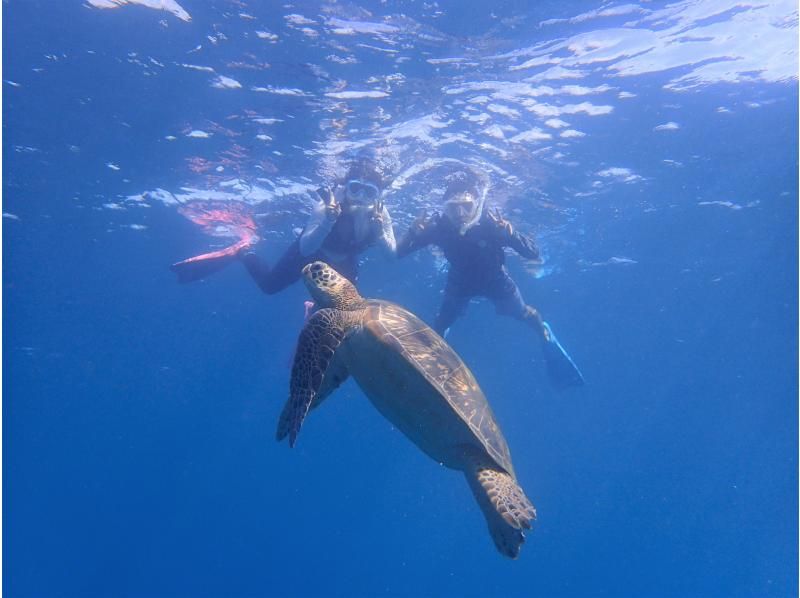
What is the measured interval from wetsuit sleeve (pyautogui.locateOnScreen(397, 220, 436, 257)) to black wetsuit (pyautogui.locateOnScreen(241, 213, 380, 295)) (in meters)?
1.24

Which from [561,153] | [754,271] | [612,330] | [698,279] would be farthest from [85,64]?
[612,330]

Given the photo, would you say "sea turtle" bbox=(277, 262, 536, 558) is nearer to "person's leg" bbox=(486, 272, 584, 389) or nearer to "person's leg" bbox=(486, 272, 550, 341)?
"person's leg" bbox=(486, 272, 550, 341)

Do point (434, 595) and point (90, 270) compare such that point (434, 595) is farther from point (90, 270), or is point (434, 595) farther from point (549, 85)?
point (549, 85)

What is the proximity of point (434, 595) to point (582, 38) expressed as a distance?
63.3 meters

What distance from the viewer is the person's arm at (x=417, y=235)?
1168 cm

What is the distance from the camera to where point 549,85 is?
10.8 metres

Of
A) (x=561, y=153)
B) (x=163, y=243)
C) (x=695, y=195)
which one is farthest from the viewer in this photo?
(x=163, y=243)

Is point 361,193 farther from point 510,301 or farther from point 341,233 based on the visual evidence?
point 510,301

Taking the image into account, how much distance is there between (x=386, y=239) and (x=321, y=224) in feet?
5.22

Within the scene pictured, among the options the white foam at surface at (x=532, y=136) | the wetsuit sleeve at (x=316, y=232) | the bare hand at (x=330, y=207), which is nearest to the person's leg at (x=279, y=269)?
the wetsuit sleeve at (x=316, y=232)

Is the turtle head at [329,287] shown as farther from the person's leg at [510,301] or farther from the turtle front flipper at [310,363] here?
the person's leg at [510,301]

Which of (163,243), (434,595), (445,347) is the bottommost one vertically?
(434,595)

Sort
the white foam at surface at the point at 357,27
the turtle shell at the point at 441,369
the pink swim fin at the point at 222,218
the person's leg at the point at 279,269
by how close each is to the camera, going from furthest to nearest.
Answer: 1. the pink swim fin at the point at 222,218
2. the person's leg at the point at 279,269
3. the white foam at surface at the point at 357,27
4. the turtle shell at the point at 441,369

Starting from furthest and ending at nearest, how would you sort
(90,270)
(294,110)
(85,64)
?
(90,270) → (294,110) → (85,64)
